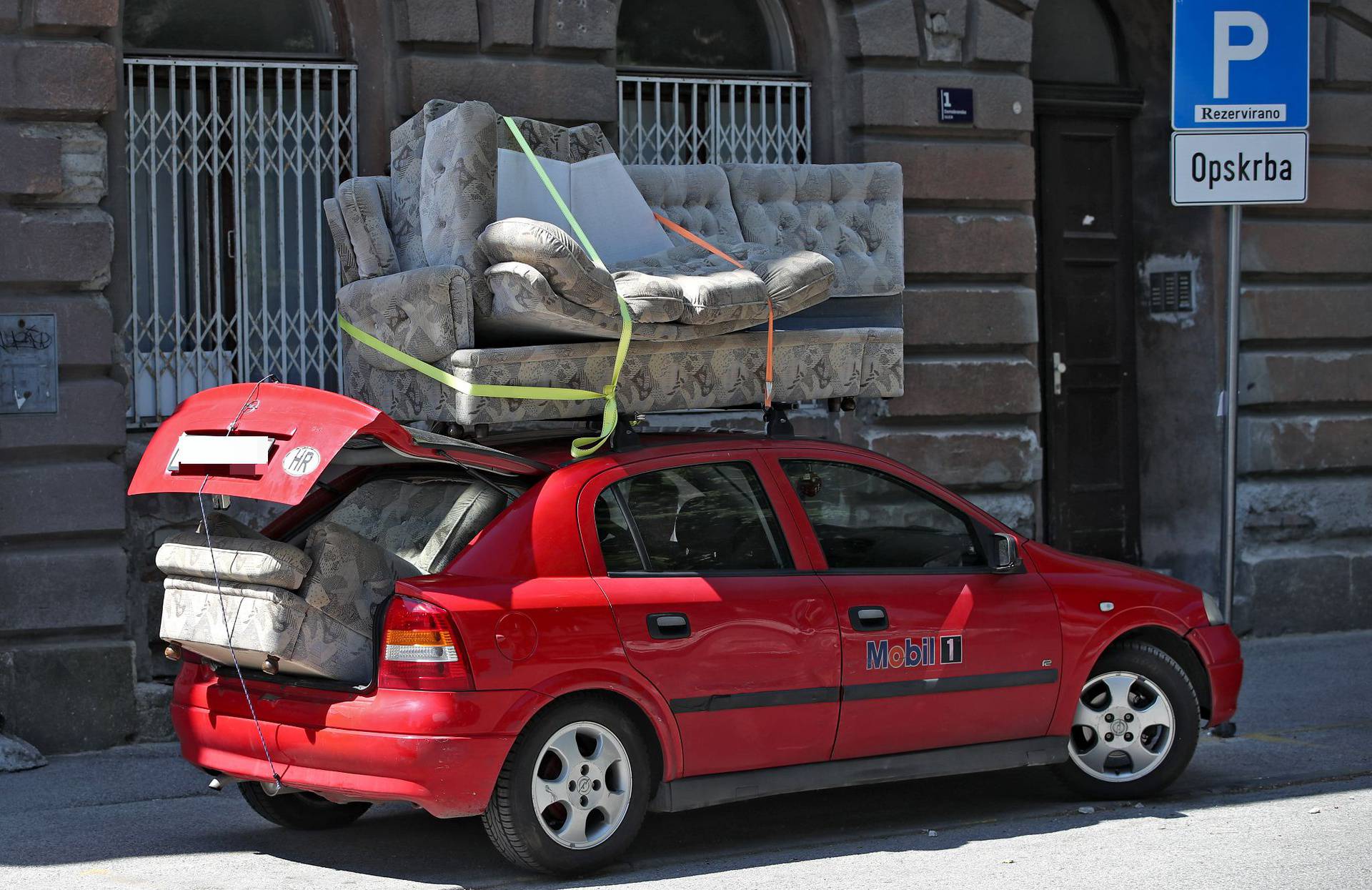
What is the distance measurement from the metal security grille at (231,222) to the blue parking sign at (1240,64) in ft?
13.8

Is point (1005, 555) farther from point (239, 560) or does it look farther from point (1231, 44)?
point (1231, 44)

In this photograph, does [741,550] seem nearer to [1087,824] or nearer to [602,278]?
[602,278]

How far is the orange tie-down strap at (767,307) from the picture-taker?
6570 mm

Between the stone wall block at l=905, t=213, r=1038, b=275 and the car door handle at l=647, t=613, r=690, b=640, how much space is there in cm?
487

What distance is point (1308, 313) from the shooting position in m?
11.0

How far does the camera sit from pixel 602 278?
609cm

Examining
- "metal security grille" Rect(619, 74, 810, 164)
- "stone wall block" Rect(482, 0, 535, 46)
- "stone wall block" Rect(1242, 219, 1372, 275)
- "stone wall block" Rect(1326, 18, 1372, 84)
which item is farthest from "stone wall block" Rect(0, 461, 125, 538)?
"stone wall block" Rect(1326, 18, 1372, 84)

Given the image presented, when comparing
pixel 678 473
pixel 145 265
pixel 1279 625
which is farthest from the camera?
pixel 1279 625

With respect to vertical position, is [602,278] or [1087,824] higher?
[602,278]

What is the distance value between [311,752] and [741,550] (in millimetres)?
1596

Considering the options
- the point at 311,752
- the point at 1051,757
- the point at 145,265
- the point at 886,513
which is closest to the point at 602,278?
the point at 886,513

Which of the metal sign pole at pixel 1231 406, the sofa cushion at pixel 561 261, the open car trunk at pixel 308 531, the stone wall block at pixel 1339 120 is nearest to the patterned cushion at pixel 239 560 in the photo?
the open car trunk at pixel 308 531

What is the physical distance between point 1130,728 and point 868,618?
4.38ft

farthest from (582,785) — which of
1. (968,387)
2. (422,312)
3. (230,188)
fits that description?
(968,387)
